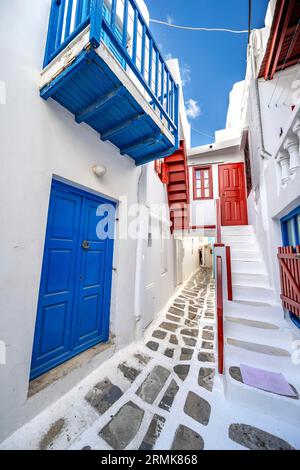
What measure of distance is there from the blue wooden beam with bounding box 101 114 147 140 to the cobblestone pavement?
11.1ft

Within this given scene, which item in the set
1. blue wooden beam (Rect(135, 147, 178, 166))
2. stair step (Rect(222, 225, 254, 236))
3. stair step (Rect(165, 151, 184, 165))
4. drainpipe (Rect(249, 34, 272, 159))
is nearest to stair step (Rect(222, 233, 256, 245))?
stair step (Rect(222, 225, 254, 236))

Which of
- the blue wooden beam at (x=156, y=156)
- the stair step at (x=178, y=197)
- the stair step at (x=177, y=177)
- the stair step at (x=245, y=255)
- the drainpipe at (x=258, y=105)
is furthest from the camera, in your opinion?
the stair step at (x=178, y=197)

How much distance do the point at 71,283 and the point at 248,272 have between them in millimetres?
3443

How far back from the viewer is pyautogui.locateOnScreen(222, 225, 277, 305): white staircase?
3154mm

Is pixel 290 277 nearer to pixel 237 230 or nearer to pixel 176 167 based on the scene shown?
pixel 237 230

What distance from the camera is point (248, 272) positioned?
3648 millimetres

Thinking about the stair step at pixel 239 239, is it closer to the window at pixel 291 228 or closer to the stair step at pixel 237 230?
the stair step at pixel 237 230

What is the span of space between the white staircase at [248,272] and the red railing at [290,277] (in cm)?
43

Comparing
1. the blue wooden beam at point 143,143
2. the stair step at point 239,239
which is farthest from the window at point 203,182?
the blue wooden beam at point 143,143

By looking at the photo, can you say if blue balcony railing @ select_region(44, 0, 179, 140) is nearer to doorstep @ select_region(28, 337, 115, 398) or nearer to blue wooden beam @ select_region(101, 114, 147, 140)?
blue wooden beam @ select_region(101, 114, 147, 140)

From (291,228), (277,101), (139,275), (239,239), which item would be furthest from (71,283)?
(277,101)

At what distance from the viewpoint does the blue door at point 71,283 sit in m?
1.97

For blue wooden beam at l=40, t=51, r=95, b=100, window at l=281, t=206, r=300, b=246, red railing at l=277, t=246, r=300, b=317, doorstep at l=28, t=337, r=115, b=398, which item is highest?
blue wooden beam at l=40, t=51, r=95, b=100

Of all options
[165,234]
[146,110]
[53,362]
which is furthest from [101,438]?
[165,234]
